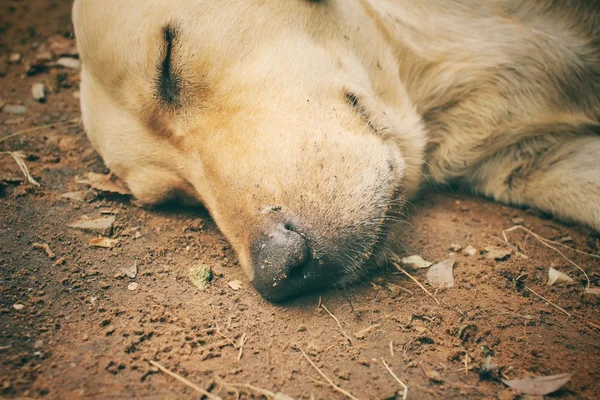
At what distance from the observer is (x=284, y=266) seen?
206 cm

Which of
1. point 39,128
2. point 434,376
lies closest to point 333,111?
point 434,376

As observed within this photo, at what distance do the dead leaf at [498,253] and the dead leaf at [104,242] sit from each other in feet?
6.37

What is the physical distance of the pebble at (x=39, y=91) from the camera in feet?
13.6

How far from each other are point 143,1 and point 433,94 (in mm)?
1625

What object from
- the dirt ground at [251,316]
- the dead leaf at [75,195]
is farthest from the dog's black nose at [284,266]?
the dead leaf at [75,195]

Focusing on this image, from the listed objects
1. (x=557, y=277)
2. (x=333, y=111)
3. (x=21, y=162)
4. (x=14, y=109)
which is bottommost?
(x=14, y=109)

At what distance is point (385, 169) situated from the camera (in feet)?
7.80

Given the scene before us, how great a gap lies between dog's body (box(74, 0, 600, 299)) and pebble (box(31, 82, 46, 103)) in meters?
1.45

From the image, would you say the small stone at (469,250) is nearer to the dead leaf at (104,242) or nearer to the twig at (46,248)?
the dead leaf at (104,242)

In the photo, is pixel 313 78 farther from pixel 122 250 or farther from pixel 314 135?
pixel 122 250

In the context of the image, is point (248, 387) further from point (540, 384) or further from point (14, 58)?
point (14, 58)

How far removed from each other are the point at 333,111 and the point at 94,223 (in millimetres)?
1445

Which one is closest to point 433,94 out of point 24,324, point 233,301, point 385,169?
Answer: point 385,169

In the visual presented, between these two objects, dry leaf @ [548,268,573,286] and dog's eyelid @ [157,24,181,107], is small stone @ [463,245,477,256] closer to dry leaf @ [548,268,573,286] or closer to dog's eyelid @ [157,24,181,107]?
dry leaf @ [548,268,573,286]
